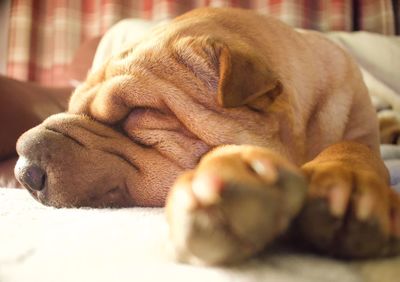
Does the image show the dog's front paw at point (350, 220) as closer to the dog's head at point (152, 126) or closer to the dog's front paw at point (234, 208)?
the dog's front paw at point (234, 208)

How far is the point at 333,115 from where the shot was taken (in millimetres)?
1197

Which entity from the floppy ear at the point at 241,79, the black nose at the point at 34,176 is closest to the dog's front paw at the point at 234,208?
the floppy ear at the point at 241,79

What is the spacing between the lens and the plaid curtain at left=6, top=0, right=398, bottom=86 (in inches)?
119

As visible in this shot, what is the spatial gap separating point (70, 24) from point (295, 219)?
3130 millimetres

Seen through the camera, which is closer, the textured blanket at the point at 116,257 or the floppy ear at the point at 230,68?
the textured blanket at the point at 116,257

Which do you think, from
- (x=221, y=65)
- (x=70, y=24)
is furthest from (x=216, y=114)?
(x=70, y=24)

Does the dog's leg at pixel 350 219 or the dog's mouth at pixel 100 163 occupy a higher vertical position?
the dog's leg at pixel 350 219

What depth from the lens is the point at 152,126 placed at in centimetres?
97

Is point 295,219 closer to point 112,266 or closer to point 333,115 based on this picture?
point 112,266

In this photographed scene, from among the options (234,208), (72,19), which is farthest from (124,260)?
(72,19)

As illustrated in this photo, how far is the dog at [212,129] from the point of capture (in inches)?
19.5

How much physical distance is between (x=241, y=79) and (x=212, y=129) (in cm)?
12

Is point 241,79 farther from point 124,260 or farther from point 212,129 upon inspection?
point 124,260

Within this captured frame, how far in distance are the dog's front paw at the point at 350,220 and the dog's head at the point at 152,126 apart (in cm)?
41
